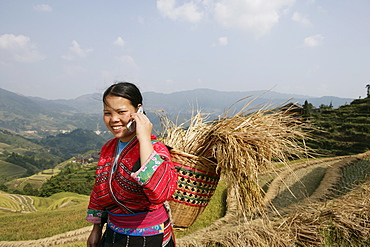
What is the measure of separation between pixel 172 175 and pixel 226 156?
425 millimetres

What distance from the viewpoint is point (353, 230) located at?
8.18 ft

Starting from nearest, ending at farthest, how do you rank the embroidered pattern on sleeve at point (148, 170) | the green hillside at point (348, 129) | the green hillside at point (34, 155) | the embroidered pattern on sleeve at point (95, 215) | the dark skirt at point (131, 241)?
the embroidered pattern on sleeve at point (148, 170), the dark skirt at point (131, 241), the embroidered pattern on sleeve at point (95, 215), the green hillside at point (348, 129), the green hillside at point (34, 155)

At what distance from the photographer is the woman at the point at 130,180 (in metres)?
1.03

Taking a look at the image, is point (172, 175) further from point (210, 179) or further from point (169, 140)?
point (169, 140)

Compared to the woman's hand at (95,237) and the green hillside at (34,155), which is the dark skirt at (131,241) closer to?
the woman's hand at (95,237)

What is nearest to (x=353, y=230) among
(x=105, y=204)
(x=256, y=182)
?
(x=256, y=182)

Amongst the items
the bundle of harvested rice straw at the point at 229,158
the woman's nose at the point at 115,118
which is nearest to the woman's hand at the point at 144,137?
the woman's nose at the point at 115,118

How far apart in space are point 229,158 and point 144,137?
0.58 meters

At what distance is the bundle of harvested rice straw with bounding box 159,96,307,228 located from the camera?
1.39m

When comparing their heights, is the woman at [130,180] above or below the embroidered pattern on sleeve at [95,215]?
above

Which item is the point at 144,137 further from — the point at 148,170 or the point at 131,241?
the point at 131,241

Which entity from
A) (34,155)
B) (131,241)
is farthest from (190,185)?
(34,155)

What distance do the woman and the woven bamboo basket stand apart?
169mm

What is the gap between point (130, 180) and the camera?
1.07 metres
